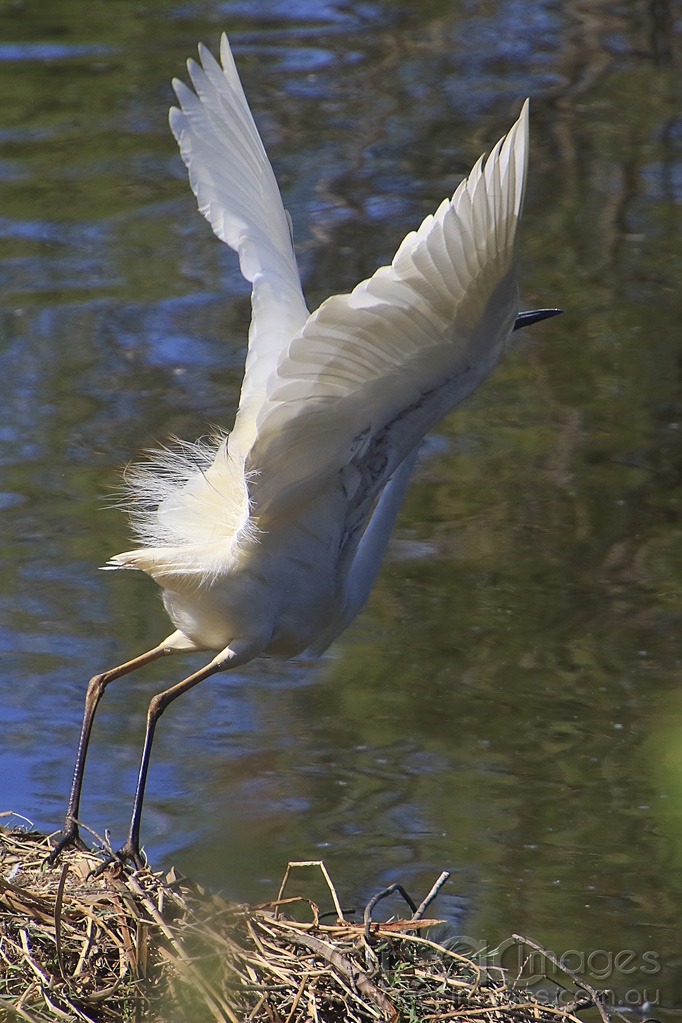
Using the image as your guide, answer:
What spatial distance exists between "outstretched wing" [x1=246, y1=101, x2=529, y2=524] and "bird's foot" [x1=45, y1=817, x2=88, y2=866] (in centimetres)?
77

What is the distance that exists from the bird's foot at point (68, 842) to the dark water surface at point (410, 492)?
27cm

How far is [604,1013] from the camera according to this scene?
2504mm

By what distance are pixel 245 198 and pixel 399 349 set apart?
1.14 meters

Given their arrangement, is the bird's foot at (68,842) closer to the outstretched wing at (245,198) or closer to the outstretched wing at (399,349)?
the outstretched wing at (399,349)

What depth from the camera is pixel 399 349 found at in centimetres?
246

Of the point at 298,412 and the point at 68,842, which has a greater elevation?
the point at 298,412

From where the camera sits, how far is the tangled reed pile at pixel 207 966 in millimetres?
2496

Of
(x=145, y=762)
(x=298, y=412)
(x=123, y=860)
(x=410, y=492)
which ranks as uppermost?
(x=298, y=412)

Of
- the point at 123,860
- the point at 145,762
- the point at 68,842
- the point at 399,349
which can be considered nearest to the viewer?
the point at 399,349

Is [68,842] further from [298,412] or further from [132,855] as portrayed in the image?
[298,412]

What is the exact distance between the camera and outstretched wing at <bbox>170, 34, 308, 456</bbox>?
3.29 meters

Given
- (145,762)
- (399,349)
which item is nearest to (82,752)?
(145,762)

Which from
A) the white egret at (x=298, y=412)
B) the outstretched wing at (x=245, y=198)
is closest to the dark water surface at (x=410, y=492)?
the white egret at (x=298, y=412)

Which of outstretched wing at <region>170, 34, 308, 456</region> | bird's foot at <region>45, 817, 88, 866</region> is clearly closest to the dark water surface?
bird's foot at <region>45, 817, 88, 866</region>
